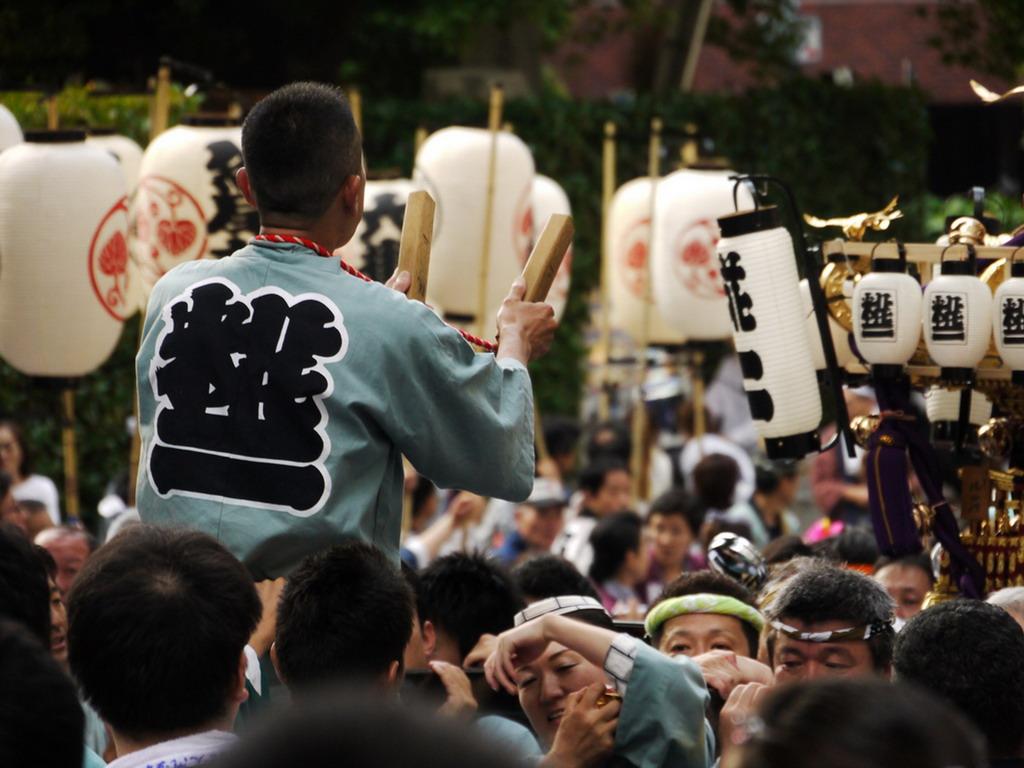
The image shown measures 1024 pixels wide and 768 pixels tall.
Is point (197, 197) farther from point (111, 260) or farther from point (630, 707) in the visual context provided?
point (630, 707)

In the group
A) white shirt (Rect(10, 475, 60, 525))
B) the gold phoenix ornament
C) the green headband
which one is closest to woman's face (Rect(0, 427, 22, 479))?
white shirt (Rect(10, 475, 60, 525))

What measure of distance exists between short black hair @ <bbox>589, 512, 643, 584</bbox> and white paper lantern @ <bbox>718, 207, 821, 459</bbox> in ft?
8.72

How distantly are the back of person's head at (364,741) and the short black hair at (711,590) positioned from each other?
10.3ft

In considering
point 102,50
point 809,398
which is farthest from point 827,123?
point 809,398

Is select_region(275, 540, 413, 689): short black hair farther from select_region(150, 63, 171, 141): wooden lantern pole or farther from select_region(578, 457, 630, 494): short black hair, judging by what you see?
select_region(578, 457, 630, 494): short black hair

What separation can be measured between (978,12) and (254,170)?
45.0ft

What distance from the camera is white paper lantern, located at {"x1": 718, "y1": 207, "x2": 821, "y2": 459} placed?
482 cm

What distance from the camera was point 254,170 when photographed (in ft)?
11.0

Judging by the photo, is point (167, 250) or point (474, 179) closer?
→ point (167, 250)

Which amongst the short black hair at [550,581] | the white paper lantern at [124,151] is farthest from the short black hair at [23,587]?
the white paper lantern at [124,151]

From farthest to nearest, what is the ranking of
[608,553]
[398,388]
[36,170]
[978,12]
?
[978,12] < [608,553] < [36,170] < [398,388]

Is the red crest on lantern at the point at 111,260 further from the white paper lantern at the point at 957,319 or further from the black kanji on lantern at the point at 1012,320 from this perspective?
the black kanji on lantern at the point at 1012,320

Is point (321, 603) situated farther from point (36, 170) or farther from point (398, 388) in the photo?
point (36, 170)

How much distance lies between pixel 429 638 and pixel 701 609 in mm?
773
